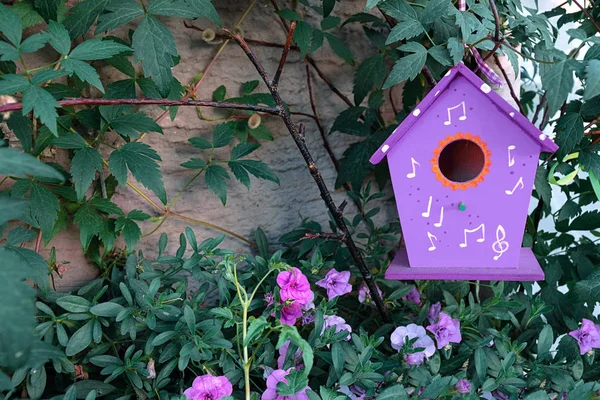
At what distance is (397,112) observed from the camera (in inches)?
64.6

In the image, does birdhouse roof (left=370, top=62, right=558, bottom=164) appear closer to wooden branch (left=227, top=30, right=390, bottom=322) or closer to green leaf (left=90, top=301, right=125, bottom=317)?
wooden branch (left=227, top=30, right=390, bottom=322)

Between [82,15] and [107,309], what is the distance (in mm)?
568

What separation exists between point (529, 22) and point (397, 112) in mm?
547

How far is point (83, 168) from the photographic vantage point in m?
1.18

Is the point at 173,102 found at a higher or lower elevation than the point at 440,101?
lower

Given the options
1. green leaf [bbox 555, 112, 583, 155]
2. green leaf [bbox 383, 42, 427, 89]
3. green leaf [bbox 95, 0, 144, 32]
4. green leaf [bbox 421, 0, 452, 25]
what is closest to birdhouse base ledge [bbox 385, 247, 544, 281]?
green leaf [bbox 555, 112, 583, 155]

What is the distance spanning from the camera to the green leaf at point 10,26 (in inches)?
A: 37.7

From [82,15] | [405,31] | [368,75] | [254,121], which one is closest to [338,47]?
[368,75]

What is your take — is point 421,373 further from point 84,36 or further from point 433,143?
point 84,36

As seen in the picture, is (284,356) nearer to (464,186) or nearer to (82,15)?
(464,186)

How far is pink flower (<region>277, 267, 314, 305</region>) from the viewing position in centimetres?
116

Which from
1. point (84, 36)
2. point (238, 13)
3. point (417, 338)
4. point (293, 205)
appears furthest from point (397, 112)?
point (84, 36)

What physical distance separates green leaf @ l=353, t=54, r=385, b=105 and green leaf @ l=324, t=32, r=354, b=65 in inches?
1.9

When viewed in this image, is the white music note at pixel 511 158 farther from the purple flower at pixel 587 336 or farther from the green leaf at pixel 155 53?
the green leaf at pixel 155 53
